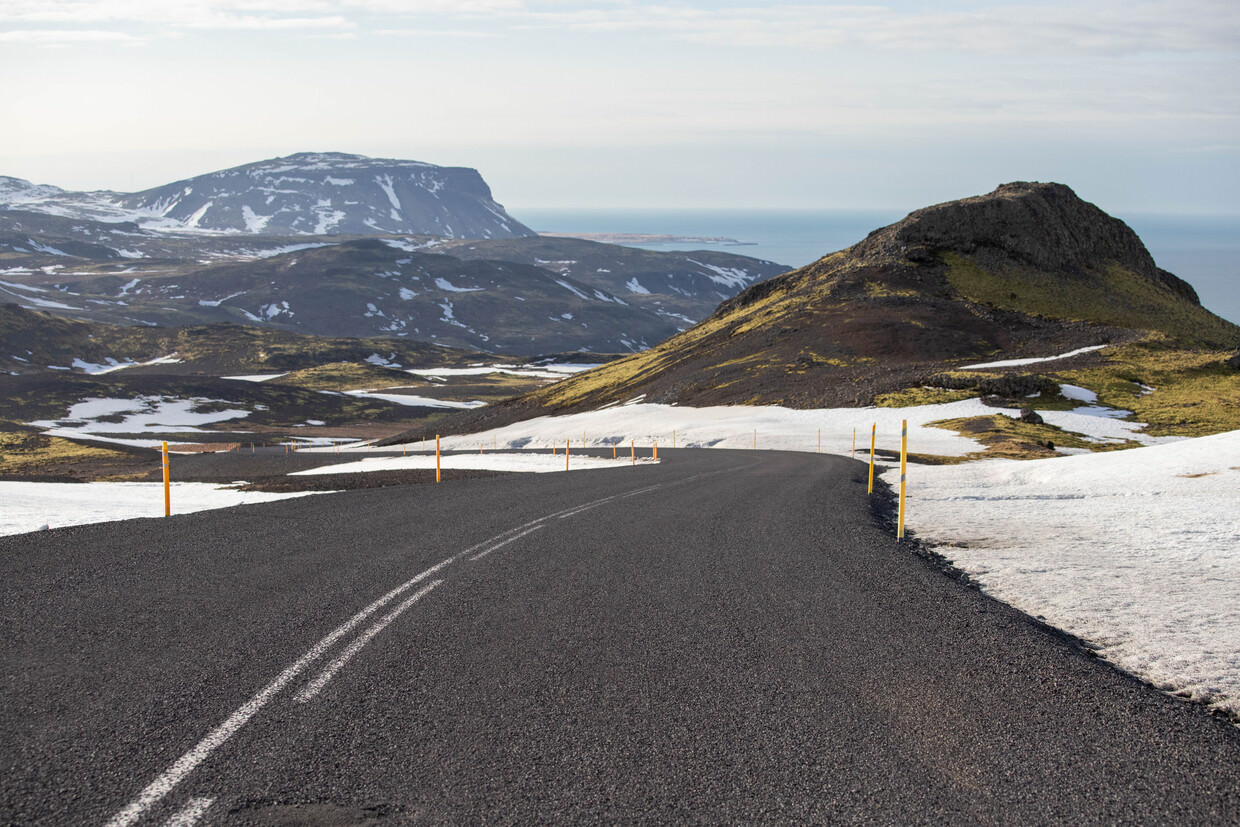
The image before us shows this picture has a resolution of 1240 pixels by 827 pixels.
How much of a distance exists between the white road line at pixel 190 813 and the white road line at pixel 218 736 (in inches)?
7.1

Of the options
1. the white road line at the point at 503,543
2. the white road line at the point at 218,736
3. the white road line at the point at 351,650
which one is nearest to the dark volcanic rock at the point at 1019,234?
the white road line at the point at 503,543

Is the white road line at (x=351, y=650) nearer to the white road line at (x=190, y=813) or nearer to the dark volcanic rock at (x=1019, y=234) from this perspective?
the white road line at (x=190, y=813)

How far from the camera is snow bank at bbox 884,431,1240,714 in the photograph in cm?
767

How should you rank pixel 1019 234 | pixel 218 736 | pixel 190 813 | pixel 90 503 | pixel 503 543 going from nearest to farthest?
pixel 190 813, pixel 218 736, pixel 503 543, pixel 90 503, pixel 1019 234

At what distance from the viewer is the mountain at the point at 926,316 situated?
230 feet

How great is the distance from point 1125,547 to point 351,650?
35.0 ft

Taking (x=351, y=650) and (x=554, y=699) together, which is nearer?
(x=554, y=699)

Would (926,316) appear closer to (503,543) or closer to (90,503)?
(90,503)

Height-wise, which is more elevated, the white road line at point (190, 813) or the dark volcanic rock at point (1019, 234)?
the dark volcanic rock at point (1019, 234)

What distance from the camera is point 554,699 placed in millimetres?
6184

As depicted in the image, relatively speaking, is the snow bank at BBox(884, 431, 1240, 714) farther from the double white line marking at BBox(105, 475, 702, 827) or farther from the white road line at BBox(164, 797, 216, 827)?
the white road line at BBox(164, 797, 216, 827)

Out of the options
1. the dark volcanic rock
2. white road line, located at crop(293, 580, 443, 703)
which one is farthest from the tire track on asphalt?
the dark volcanic rock

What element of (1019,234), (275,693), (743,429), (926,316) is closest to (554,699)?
(275,693)

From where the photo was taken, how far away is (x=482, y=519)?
14742mm
